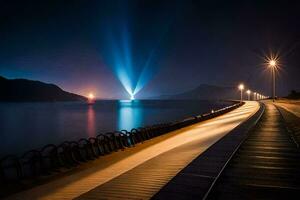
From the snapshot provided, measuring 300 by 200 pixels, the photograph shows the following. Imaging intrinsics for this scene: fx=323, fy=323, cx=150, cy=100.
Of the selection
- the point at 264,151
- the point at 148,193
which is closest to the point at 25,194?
the point at 148,193

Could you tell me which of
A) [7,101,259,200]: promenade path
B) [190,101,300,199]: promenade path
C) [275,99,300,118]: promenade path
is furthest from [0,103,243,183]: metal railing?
[275,99,300,118]: promenade path

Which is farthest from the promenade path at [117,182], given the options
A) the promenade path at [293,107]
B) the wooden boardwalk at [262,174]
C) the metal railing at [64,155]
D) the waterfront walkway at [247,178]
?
the promenade path at [293,107]

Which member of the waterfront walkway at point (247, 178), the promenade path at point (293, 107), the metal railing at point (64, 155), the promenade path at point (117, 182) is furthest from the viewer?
the promenade path at point (293, 107)

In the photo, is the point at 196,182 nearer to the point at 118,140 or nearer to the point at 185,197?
the point at 185,197

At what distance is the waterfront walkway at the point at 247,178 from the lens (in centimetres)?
947

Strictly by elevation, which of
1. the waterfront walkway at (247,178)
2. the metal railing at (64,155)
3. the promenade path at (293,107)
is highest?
the promenade path at (293,107)

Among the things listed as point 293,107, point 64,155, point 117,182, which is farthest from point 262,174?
point 293,107

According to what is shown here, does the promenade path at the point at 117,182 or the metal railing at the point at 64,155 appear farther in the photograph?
the metal railing at the point at 64,155

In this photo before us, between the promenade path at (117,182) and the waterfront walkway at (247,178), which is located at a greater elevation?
the waterfront walkway at (247,178)

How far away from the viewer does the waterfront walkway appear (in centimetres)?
947

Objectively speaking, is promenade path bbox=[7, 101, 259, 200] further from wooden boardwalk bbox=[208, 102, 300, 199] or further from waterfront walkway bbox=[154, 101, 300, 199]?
wooden boardwalk bbox=[208, 102, 300, 199]

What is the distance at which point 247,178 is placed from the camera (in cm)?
1122

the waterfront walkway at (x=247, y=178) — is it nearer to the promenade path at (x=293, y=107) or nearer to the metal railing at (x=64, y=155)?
the metal railing at (x=64, y=155)

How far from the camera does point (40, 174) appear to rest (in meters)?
17.1
